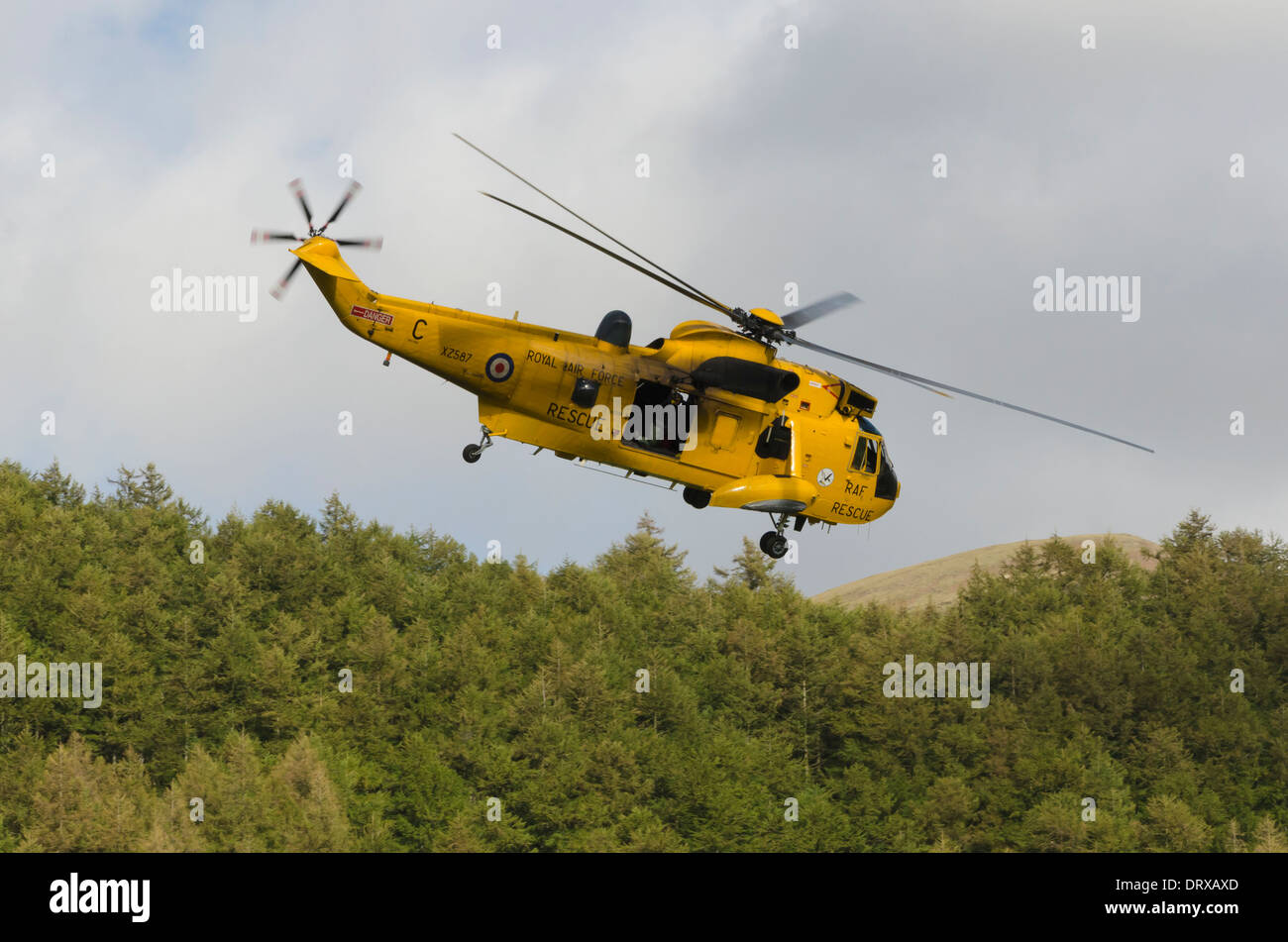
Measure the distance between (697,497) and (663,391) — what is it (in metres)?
2.78

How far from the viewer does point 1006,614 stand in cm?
13375

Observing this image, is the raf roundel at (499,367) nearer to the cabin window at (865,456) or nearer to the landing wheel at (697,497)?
the landing wheel at (697,497)

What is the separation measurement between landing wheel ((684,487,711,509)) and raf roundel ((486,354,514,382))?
509 cm

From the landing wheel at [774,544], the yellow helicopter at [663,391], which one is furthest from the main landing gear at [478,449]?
the landing wheel at [774,544]

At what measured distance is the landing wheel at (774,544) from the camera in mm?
33031

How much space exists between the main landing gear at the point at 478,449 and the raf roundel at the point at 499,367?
37.9 inches
